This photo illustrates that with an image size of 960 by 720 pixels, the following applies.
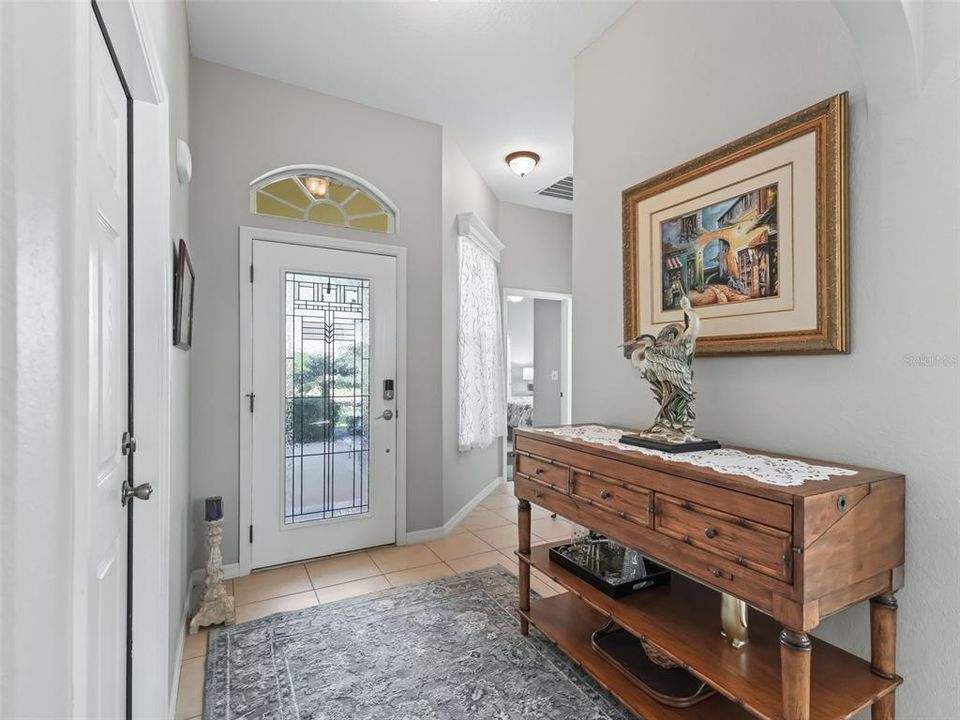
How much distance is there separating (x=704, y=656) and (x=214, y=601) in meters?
2.17

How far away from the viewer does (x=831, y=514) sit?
1170mm

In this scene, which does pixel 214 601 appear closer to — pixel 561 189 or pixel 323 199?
pixel 323 199

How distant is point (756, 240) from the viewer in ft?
5.73

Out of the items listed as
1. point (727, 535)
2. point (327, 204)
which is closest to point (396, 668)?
point (727, 535)

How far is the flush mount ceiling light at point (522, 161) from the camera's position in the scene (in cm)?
402

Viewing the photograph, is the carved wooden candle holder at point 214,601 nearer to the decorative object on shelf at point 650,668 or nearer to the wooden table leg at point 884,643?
the decorative object on shelf at point 650,668

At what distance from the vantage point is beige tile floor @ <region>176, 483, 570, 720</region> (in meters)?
2.46

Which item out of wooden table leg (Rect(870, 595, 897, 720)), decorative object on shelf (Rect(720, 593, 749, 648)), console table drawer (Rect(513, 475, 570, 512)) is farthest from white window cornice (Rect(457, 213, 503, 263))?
wooden table leg (Rect(870, 595, 897, 720))

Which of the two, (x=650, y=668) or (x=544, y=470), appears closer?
(x=650, y=668)

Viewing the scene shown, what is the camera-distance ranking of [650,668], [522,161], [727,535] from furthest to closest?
[522,161] < [650,668] < [727,535]

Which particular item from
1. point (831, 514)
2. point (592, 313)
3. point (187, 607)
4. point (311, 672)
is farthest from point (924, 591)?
point (187, 607)

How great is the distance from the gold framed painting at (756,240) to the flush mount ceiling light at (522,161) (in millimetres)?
2010

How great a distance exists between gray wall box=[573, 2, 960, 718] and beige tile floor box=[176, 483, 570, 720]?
169 centimetres

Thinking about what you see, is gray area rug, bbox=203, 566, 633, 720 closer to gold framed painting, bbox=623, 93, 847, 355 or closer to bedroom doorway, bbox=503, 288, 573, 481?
gold framed painting, bbox=623, 93, 847, 355
